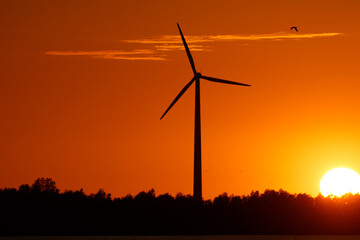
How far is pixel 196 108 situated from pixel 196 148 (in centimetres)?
557

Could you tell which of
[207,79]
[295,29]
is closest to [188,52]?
[207,79]

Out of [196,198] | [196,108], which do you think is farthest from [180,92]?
[196,198]

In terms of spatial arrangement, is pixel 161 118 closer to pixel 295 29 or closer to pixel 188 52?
pixel 188 52

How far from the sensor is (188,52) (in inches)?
7121

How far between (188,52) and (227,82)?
681 centimetres

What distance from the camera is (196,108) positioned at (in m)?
179

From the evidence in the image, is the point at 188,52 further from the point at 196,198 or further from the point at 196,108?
the point at 196,198

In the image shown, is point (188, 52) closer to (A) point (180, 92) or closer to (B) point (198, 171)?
(A) point (180, 92)

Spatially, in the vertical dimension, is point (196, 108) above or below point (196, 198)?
above

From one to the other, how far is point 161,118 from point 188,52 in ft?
32.4

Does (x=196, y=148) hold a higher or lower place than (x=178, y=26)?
lower

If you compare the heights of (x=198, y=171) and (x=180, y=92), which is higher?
(x=180, y=92)

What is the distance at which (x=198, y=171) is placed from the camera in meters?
177

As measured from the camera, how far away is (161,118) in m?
180
